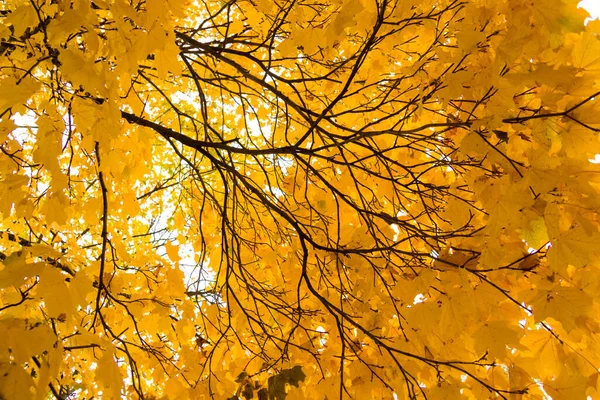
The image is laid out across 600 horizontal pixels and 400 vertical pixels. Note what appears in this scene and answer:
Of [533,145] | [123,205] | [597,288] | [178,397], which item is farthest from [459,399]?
[123,205]

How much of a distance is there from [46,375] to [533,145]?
1728mm

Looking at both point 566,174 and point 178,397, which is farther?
point 178,397

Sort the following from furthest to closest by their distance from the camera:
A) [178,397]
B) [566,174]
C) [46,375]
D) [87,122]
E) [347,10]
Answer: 1. [178,397]
2. [87,122]
3. [347,10]
4. [566,174]
5. [46,375]

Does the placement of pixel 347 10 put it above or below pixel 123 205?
below

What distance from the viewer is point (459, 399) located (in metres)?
1.48

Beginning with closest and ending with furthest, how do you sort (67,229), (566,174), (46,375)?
(46,375)
(566,174)
(67,229)

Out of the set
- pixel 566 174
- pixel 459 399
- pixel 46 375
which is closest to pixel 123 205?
pixel 46 375

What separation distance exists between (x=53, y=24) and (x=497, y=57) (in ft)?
4.13

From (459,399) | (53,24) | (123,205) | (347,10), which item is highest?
(123,205)

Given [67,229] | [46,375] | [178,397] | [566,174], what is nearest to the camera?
[46,375]

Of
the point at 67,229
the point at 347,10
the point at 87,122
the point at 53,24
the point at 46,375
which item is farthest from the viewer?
the point at 67,229

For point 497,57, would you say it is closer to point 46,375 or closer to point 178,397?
point 46,375

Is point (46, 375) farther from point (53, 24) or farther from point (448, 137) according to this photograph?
point (448, 137)

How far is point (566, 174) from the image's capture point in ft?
4.29
